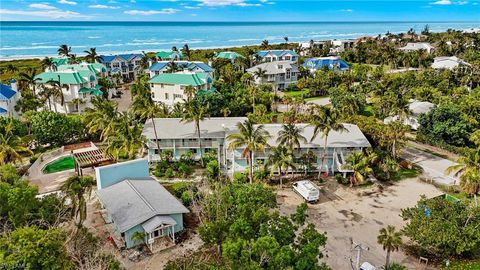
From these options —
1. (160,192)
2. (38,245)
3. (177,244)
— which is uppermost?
(38,245)

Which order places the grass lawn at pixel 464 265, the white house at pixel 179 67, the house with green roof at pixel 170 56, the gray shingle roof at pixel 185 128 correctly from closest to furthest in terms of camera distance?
the grass lawn at pixel 464 265 < the gray shingle roof at pixel 185 128 < the white house at pixel 179 67 < the house with green roof at pixel 170 56

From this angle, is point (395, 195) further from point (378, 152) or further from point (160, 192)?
point (160, 192)

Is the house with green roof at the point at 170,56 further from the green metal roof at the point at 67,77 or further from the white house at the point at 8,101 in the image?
the white house at the point at 8,101

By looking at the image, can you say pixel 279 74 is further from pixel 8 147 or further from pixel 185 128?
pixel 8 147

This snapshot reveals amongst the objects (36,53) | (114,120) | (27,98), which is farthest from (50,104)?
(36,53)

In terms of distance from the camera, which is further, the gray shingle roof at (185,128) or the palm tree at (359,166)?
the gray shingle roof at (185,128)

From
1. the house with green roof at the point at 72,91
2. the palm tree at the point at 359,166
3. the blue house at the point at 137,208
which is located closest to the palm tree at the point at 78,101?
the house with green roof at the point at 72,91

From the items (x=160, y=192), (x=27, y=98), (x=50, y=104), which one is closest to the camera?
(x=160, y=192)
